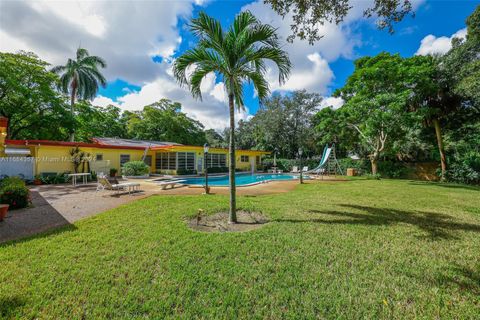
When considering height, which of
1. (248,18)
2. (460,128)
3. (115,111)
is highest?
(115,111)

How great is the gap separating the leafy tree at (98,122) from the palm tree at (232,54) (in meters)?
19.4

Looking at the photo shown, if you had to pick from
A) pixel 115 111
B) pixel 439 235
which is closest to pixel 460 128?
pixel 439 235

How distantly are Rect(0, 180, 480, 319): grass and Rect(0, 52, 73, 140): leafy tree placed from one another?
60.1ft

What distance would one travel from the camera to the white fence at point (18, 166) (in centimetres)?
1224

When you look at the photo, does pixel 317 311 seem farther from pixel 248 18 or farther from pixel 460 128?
pixel 460 128

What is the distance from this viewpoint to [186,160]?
19812 millimetres

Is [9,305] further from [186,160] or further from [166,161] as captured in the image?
[166,161]

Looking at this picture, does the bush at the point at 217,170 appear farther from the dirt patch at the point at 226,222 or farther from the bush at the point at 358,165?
the dirt patch at the point at 226,222

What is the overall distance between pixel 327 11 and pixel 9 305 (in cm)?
715

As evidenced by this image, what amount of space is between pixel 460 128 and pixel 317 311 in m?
21.2

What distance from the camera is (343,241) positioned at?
3955 millimetres

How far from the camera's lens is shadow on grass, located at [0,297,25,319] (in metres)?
2.12

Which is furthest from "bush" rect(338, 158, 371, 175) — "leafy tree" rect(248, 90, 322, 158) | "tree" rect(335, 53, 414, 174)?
"leafy tree" rect(248, 90, 322, 158)

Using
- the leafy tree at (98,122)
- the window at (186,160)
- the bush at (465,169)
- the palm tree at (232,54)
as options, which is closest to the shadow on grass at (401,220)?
the palm tree at (232,54)
